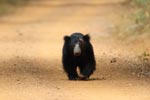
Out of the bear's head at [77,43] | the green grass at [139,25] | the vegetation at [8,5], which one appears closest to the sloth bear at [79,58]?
the bear's head at [77,43]

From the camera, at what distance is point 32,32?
27.2m

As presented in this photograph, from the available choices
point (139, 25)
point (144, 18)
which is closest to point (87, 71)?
point (144, 18)

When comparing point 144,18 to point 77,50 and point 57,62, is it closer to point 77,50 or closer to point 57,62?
point 57,62

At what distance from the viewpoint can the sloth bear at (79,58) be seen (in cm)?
1454

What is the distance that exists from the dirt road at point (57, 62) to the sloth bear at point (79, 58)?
9.5 inches

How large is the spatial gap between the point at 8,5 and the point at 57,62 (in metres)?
24.1

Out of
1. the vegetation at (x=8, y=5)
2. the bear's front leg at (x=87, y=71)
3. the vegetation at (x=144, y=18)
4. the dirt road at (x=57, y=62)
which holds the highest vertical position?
the vegetation at (x=144, y=18)

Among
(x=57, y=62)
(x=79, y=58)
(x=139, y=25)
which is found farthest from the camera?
(x=139, y=25)

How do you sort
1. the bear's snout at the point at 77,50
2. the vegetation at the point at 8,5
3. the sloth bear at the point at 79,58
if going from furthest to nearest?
the vegetation at the point at 8,5
the sloth bear at the point at 79,58
the bear's snout at the point at 77,50

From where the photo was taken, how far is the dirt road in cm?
1277

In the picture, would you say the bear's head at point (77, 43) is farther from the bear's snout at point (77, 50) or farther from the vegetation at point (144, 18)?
the vegetation at point (144, 18)

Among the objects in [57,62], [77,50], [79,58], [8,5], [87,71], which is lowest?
[8,5]

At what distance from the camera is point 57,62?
59.9ft

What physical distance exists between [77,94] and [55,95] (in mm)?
486
